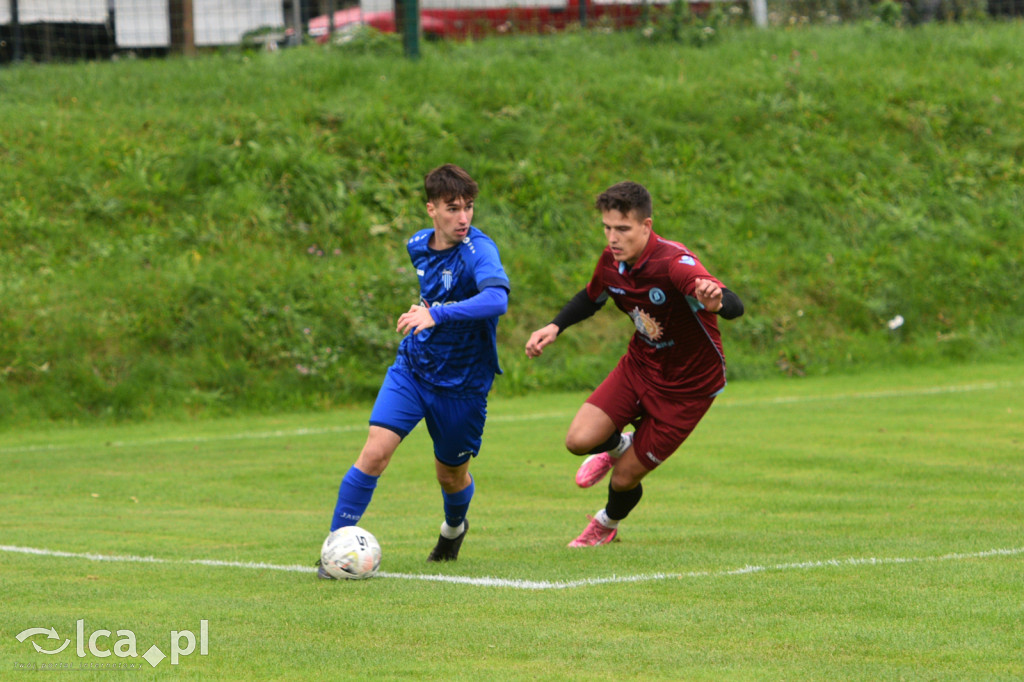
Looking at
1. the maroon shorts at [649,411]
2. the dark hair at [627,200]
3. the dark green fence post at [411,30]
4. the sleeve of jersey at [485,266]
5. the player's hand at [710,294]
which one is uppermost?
the dark green fence post at [411,30]

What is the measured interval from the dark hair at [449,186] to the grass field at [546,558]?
2.08 metres

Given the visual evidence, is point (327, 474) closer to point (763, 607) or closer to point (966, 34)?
point (763, 607)

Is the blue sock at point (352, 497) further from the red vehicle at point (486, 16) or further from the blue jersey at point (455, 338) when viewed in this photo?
the red vehicle at point (486, 16)

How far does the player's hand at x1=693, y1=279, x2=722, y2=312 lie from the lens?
6.48m

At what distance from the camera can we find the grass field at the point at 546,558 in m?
4.71

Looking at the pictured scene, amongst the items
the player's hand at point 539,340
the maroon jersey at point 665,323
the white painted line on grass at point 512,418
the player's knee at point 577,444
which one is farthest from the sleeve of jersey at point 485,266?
the white painted line on grass at point 512,418

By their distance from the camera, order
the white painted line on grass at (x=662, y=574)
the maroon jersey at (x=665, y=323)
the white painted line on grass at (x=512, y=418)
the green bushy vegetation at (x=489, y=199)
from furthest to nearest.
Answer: the green bushy vegetation at (x=489, y=199), the white painted line on grass at (x=512, y=418), the maroon jersey at (x=665, y=323), the white painted line on grass at (x=662, y=574)

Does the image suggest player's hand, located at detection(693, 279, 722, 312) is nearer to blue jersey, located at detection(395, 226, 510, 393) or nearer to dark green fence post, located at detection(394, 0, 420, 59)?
blue jersey, located at detection(395, 226, 510, 393)

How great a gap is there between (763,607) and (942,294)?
49.9 feet

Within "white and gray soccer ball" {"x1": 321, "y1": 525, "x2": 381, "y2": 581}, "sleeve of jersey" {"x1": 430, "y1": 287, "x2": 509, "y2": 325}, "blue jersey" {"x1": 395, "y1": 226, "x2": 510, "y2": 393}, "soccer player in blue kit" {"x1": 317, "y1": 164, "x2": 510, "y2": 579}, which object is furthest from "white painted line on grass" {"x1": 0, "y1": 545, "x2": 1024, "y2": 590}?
"sleeve of jersey" {"x1": 430, "y1": 287, "x2": 509, "y2": 325}

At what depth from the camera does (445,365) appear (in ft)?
22.9

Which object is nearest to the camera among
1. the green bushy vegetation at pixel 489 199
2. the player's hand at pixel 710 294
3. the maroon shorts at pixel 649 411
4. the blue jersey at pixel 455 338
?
the player's hand at pixel 710 294

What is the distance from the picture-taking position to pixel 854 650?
15.3 ft

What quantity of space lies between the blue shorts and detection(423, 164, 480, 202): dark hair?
1.03 meters
